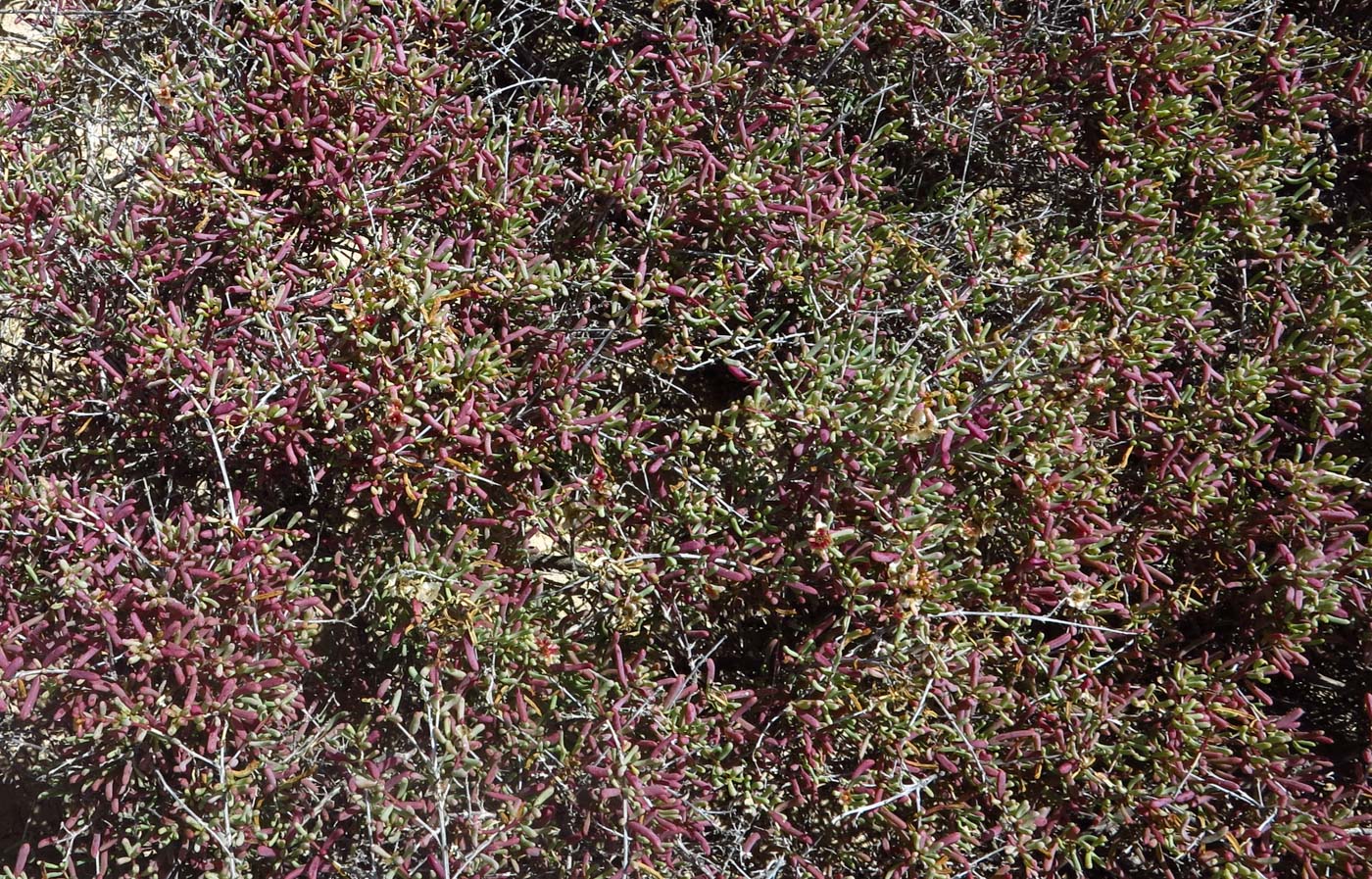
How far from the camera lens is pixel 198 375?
2.29m

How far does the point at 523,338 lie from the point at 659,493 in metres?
0.49

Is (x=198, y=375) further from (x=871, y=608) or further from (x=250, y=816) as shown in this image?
(x=871, y=608)

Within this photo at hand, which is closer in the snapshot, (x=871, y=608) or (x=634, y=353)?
(x=871, y=608)

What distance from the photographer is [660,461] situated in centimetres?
250

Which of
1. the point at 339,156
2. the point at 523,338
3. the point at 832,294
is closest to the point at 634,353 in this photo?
the point at 523,338

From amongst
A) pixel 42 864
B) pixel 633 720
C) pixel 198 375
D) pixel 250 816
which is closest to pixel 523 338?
pixel 198 375

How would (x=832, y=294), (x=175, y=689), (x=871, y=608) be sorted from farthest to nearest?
(x=832, y=294)
(x=871, y=608)
(x=175, y=689)

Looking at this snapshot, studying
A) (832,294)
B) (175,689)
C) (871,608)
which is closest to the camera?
(175,689)

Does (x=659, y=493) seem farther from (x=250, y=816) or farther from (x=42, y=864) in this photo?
(x=42, y=864)

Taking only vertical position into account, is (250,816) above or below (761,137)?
below

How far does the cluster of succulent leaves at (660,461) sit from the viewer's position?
2324mm

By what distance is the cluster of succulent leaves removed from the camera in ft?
7.63

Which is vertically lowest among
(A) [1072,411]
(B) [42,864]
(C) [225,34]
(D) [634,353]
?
(B) [42,864]

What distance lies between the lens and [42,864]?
7.61 feet
